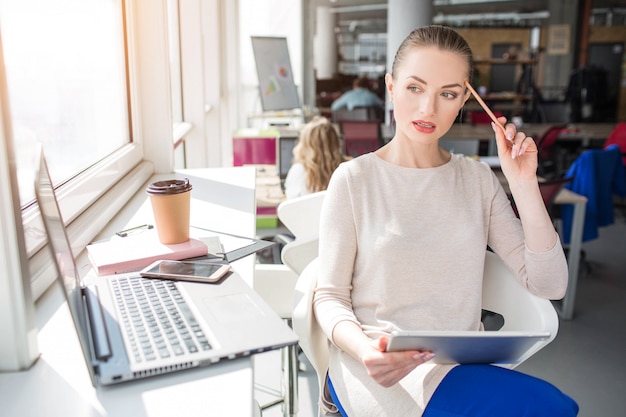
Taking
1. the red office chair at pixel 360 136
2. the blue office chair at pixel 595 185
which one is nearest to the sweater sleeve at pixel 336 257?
the blue office chair at pixel 595 185

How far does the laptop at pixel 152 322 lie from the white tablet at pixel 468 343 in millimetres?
244

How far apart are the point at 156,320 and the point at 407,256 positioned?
664 mm

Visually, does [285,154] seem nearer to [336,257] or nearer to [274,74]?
[336,257]

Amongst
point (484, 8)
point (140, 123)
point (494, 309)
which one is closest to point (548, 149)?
point (140, 123)

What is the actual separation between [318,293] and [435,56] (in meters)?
0.67

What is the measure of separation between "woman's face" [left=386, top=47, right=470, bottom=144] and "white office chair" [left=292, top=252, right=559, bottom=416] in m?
0.42

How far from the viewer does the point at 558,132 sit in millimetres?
6184

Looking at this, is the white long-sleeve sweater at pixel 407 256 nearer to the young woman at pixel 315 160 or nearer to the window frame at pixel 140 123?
the window frame at pixel 140 123

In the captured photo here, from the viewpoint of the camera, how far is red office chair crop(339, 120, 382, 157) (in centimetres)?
518

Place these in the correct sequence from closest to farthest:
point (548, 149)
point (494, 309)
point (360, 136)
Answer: point (494, 309) < point (360, 136) < point (548, 149)

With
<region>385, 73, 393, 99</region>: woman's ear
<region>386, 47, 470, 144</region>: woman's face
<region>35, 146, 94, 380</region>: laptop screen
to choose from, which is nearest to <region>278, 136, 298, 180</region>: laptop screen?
<region>385, 73, 393, 99</region>: woman's ear

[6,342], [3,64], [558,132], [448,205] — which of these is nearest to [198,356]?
[6,342]

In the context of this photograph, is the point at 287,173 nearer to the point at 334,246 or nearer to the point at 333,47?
the point at 334,246

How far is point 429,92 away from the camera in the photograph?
141cm
